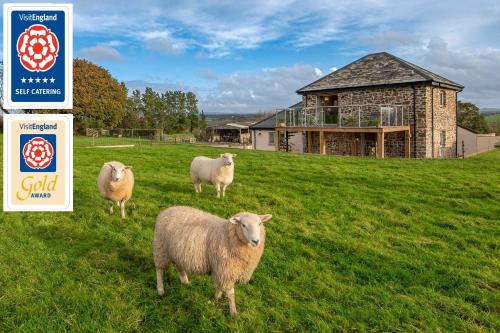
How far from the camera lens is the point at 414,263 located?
6414mm

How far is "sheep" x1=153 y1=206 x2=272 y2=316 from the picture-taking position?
483 centimetres

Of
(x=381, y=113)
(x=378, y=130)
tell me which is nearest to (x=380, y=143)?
(x=378, y=130)

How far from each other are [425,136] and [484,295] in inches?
734

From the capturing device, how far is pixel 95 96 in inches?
1848

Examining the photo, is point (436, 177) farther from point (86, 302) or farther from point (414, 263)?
point (86, 302)

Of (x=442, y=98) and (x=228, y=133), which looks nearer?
(x=442, y=98)

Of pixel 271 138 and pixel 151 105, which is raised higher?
pixel 151 105

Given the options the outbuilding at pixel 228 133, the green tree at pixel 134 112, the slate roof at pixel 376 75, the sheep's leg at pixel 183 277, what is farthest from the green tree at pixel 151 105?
the sheep's leg at pixel 183 277

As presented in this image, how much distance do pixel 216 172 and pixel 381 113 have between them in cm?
1363

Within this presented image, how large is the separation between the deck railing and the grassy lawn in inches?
416

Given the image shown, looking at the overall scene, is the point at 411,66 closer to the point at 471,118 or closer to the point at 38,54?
the point at 38,54

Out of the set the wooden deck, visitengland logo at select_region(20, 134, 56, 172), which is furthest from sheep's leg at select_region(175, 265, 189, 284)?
the wooden deck

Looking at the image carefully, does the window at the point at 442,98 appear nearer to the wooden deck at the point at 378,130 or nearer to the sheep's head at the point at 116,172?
the wooden deck at the point at 378,130

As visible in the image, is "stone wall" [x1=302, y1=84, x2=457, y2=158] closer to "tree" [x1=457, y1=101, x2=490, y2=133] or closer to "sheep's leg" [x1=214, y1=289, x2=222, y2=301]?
"sheep's leg" [x1=214, y1=289, x2=222, y2=301]
